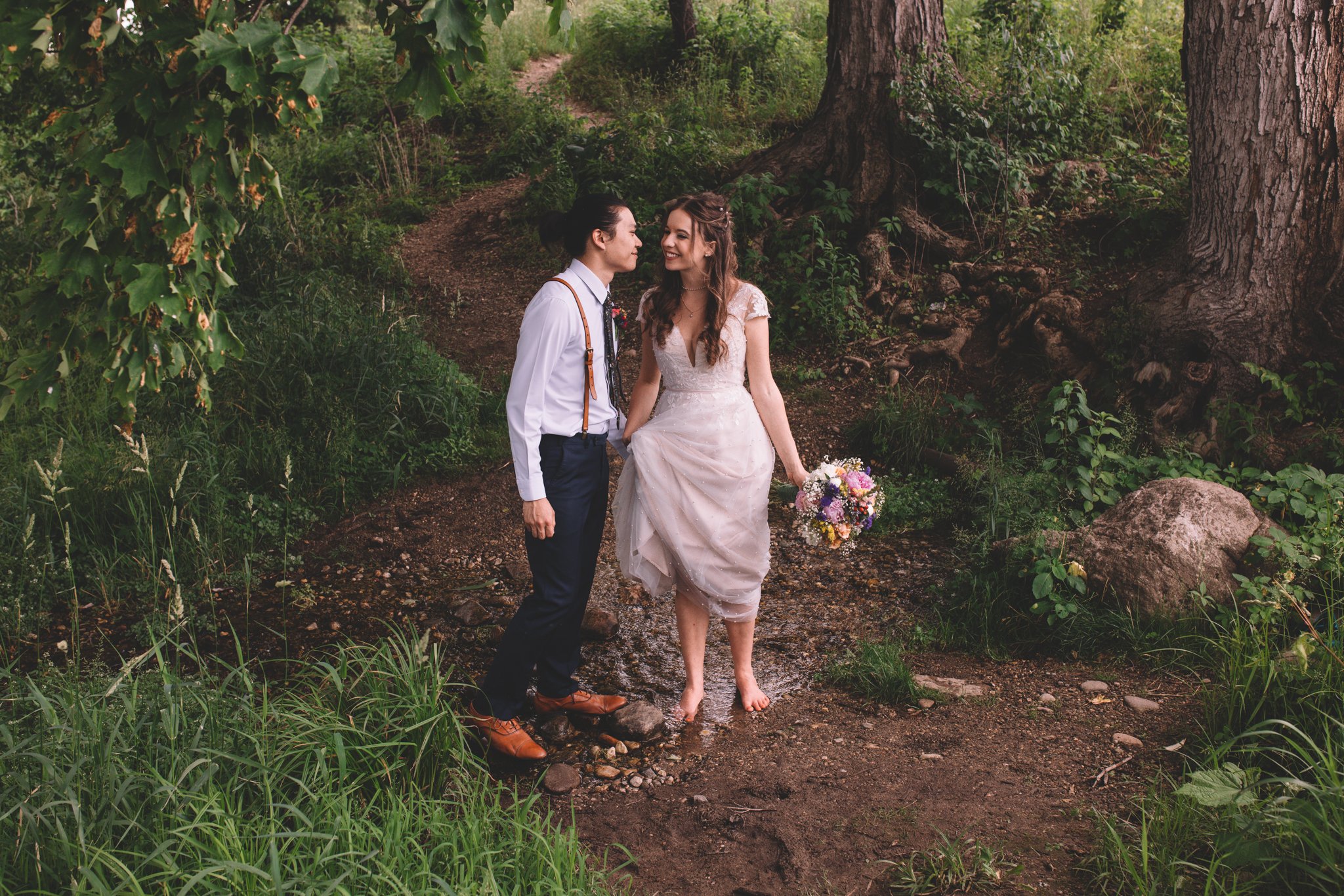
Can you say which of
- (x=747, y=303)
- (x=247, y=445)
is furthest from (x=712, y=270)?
(x=247, y=445)

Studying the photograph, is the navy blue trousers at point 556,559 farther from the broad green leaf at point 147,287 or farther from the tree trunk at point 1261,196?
the tree trunk at point 1261,196

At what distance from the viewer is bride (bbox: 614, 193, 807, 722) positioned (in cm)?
390

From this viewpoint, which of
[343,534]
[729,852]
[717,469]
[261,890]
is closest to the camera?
[261,890]

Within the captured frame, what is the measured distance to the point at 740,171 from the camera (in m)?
9.27

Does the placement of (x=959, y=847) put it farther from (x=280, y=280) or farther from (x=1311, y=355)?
(x=280, y=280)

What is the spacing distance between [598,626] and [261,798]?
219 centimetres

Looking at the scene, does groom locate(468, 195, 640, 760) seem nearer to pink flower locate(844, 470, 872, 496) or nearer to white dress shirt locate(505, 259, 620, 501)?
white dress shirt locate(505, 259, 620, 501)

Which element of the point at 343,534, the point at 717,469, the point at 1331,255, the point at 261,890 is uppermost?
the point at 1331,255

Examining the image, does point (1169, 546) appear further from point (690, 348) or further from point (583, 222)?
point (583, 222)

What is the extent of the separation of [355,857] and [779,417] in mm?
2199

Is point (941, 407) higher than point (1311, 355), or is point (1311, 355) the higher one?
point (1311, 355)

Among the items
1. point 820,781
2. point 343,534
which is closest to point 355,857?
point 820,781

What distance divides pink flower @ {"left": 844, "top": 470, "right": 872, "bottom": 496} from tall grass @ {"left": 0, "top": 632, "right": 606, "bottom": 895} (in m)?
1.68

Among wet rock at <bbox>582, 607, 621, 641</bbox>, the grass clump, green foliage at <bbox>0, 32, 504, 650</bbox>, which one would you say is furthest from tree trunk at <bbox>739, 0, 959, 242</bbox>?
the grass clump
